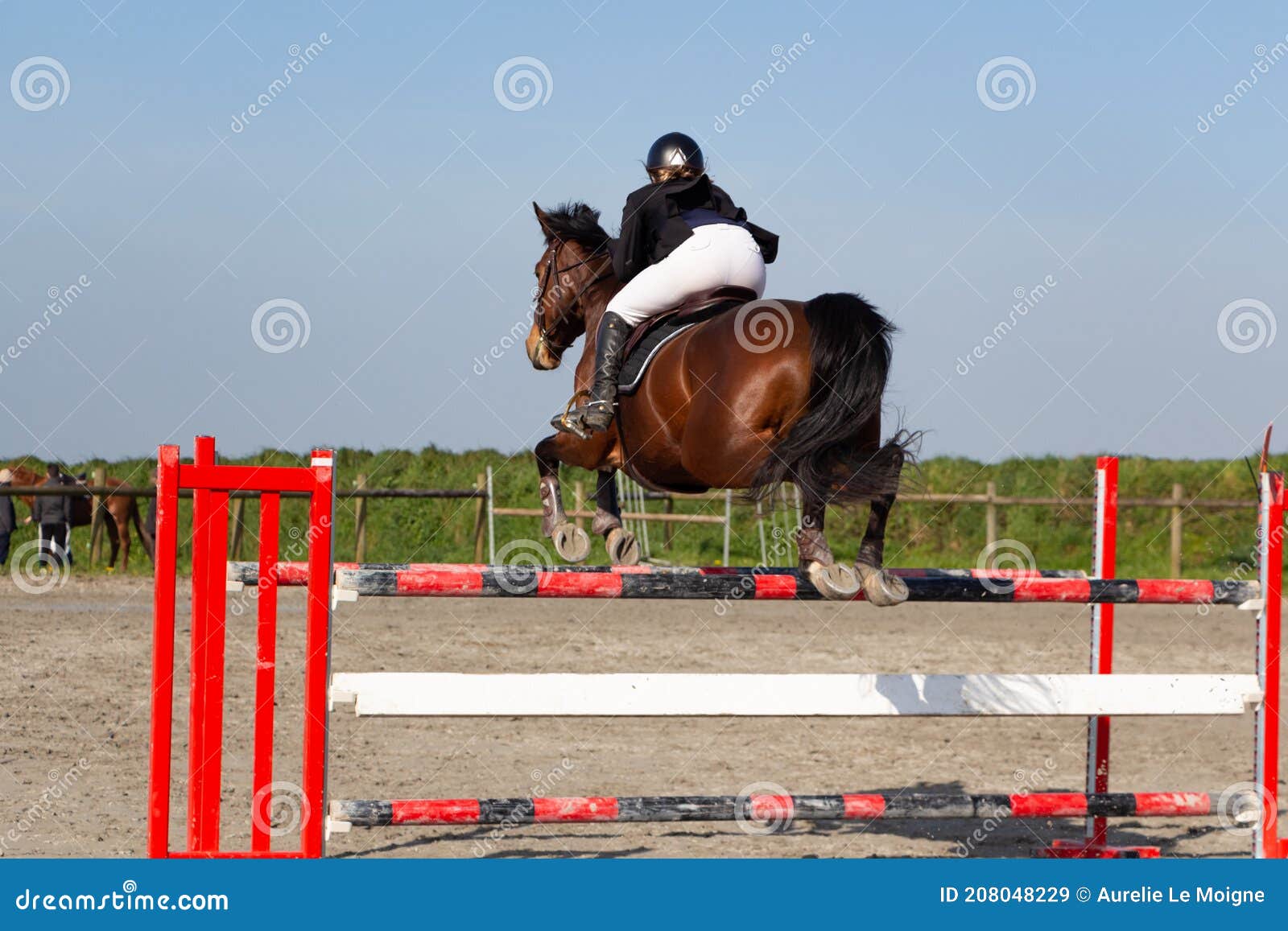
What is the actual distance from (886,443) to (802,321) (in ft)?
1.57

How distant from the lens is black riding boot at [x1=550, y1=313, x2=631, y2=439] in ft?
16.2

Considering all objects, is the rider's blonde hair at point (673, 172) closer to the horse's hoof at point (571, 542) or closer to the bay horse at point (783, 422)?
the bay horse at point (783, 422)

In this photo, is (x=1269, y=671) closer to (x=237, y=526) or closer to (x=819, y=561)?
(x=819, y=561)

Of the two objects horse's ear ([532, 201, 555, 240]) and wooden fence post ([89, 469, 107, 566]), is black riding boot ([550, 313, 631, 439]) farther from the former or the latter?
wooden fence post ([89, 469, 107, 566])

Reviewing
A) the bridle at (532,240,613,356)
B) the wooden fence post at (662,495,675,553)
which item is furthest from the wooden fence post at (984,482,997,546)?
the bridle at (532,240,613,356)

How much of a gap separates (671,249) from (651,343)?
1.24ft

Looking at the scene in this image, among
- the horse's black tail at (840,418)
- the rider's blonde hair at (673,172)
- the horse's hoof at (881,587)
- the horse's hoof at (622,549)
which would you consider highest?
the rider's blonde hair at (673,172)

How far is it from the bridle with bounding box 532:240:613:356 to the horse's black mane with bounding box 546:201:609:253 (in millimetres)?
53

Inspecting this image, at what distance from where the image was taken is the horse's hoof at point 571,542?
4.86m

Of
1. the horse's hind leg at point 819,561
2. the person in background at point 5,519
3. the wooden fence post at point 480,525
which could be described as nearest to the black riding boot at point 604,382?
the horse's hind leg at point 819,561

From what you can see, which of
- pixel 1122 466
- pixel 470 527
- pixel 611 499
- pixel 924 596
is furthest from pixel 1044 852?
pixel 1122 466

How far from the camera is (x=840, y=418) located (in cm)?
429

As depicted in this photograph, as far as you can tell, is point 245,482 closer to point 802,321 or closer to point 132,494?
point 802,321

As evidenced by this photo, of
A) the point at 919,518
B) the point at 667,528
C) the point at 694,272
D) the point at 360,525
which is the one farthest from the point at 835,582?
the point at 919,518
